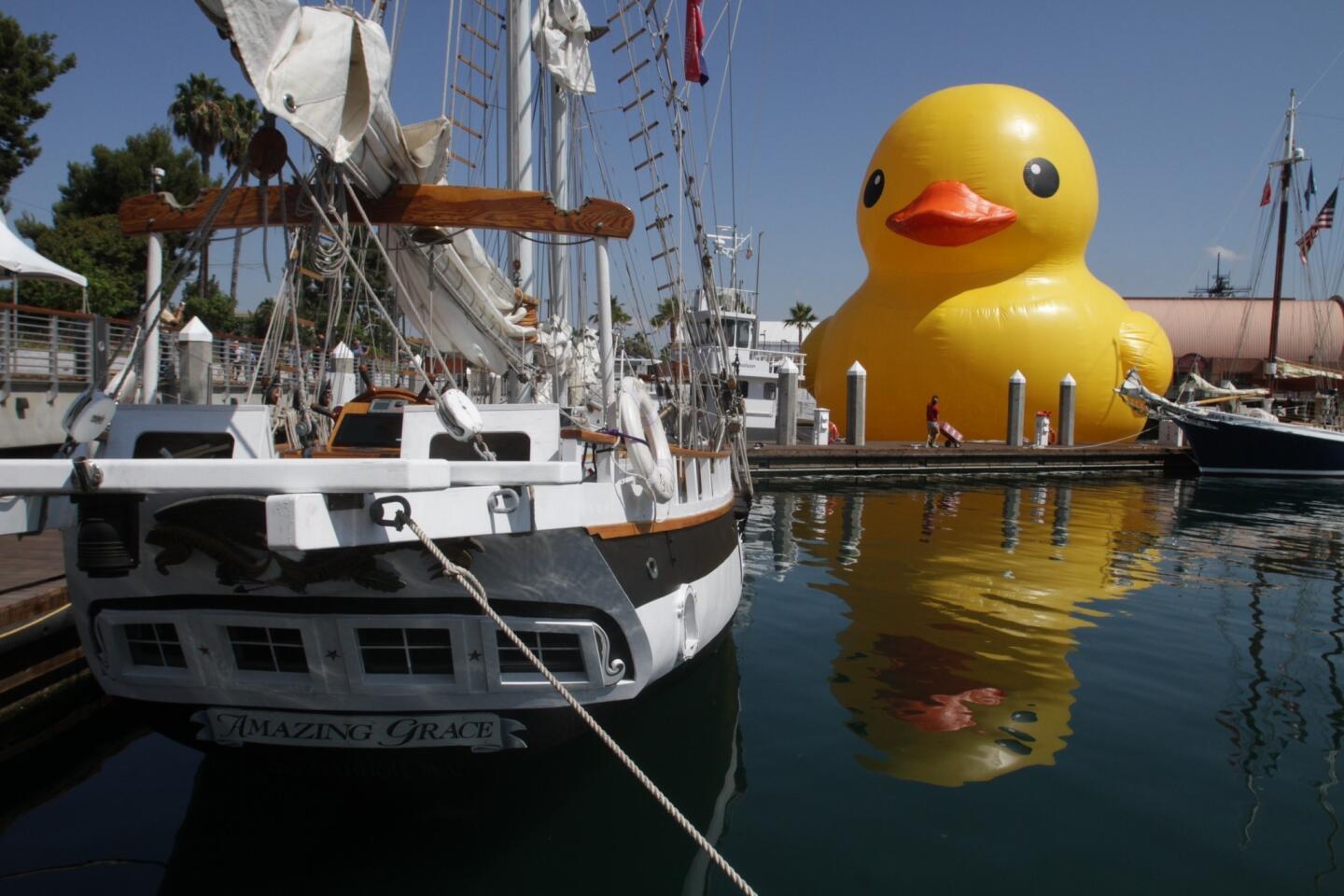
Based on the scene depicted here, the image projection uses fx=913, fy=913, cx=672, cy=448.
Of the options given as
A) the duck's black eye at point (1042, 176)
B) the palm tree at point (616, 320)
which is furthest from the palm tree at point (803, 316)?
the duck's black eye at point (1042, 176)

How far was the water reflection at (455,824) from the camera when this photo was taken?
495cm

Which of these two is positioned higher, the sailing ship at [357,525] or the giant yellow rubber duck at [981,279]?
the giant yellow rubber duck at [981,279]

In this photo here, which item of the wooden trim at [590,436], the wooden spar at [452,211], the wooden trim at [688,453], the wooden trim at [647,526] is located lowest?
the wooden trim at [647,526]

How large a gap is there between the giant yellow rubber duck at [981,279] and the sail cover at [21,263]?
19325mm

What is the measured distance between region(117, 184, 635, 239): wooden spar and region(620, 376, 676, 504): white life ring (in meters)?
1.07

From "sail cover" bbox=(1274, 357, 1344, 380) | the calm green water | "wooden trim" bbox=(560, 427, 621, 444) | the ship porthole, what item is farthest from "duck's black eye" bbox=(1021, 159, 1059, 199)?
"wooden trim" bbox=(560, 427, 621, 444)

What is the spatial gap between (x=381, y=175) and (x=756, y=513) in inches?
535

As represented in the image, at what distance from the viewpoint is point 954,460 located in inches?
1025

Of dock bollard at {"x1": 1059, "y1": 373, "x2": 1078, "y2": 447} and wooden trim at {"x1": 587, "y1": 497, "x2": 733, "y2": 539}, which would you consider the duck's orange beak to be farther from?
wooden trim at {"x1": 587, "y1": 497, "x2": 733, "y2": 539}

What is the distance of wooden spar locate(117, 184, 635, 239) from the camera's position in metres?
5.77

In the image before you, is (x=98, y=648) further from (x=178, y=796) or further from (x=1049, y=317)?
(x=1049, y=317)

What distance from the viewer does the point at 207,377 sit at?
7.52 meters

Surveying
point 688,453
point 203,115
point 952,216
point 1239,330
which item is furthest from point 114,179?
point 1239,330

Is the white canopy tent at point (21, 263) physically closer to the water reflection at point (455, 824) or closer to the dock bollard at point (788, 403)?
the water reflection at point (455, 824)
